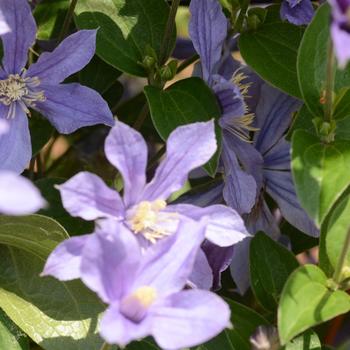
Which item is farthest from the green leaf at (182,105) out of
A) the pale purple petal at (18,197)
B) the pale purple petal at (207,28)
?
the pale purple petal at (18,197)

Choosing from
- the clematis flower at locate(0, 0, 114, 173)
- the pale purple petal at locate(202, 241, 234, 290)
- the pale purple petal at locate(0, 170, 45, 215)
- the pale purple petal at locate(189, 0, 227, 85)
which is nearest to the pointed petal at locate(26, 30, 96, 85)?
the clematis flower at locate(0, 0, 114, 173)

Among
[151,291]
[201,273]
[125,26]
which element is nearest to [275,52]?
[125,26]

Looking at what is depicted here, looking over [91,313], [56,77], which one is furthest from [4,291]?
[56,77]

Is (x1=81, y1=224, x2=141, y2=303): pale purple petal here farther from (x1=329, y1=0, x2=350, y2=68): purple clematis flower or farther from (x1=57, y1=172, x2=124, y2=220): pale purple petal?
(x1=329, y1=0, x2=350, y2=68): purple clematis flower

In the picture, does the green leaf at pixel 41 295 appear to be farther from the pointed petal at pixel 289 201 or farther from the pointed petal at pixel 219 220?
the pointed petal at pixel 289 201

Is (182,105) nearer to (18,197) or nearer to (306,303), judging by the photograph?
(306,303)

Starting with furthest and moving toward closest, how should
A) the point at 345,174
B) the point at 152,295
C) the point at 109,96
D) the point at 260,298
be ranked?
1. the point at 109,96
2. the point at 260,298
3. the point at 345,174
4. the point at 152,295

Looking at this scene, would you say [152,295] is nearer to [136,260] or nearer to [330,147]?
[136,260]
